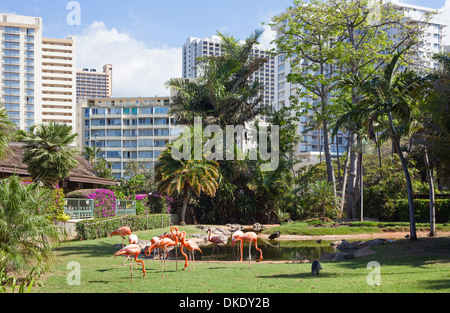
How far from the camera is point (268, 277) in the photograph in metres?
10.7

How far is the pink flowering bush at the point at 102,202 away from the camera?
2409cm

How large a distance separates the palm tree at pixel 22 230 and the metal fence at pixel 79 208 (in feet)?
39.2

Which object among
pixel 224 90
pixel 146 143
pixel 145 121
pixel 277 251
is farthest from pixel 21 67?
pixel 277 251

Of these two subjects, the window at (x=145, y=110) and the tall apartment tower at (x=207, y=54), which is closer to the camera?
the window at (x=145, y=110)

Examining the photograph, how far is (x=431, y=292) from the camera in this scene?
763 centimetres

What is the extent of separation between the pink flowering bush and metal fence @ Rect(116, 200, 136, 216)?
722 millimetres

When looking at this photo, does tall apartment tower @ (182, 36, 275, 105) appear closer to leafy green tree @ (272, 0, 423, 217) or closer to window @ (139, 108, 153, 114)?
window @ (139, 108, 153, 114)

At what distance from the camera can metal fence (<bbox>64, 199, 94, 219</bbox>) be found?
22031 mm

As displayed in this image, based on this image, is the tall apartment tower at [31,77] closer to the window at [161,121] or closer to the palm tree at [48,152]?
the window at [161,121]

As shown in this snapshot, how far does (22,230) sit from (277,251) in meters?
11.4

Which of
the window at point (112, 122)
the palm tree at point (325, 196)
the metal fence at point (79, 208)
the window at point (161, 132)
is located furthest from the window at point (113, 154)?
the metal fence at point (79, 208)
